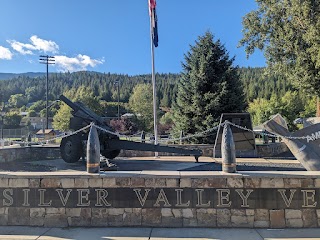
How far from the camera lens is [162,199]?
5.74 m

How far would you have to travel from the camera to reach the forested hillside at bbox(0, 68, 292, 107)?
303 ft

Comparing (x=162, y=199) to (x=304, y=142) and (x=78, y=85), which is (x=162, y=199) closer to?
(x=304, y=142)

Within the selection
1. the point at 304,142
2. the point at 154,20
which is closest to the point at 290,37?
the point at 154,20

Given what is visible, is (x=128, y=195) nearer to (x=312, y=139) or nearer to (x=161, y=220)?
(x=161, y=220)

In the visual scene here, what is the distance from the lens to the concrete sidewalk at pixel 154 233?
5.10 m

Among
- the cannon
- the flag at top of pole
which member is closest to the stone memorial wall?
the cannon

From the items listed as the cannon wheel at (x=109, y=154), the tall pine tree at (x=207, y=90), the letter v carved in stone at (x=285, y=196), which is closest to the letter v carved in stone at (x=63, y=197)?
the letter v carved in stone at (x=285, y=196)

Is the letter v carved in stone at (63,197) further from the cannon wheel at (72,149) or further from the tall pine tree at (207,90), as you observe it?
the tall pine tree at (207,90)

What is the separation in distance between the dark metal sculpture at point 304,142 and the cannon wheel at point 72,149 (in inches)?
226

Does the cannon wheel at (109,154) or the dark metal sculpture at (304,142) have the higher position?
the dark metal sculpture at (304,142)

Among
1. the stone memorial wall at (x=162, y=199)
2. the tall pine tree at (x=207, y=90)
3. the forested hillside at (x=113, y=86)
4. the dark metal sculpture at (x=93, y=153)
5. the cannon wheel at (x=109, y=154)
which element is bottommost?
the stone memorial wall at (x=162, y=199)

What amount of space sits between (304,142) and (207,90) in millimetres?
12641

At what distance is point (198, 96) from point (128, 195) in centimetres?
1383

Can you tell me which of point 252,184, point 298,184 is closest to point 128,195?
point 252,184
